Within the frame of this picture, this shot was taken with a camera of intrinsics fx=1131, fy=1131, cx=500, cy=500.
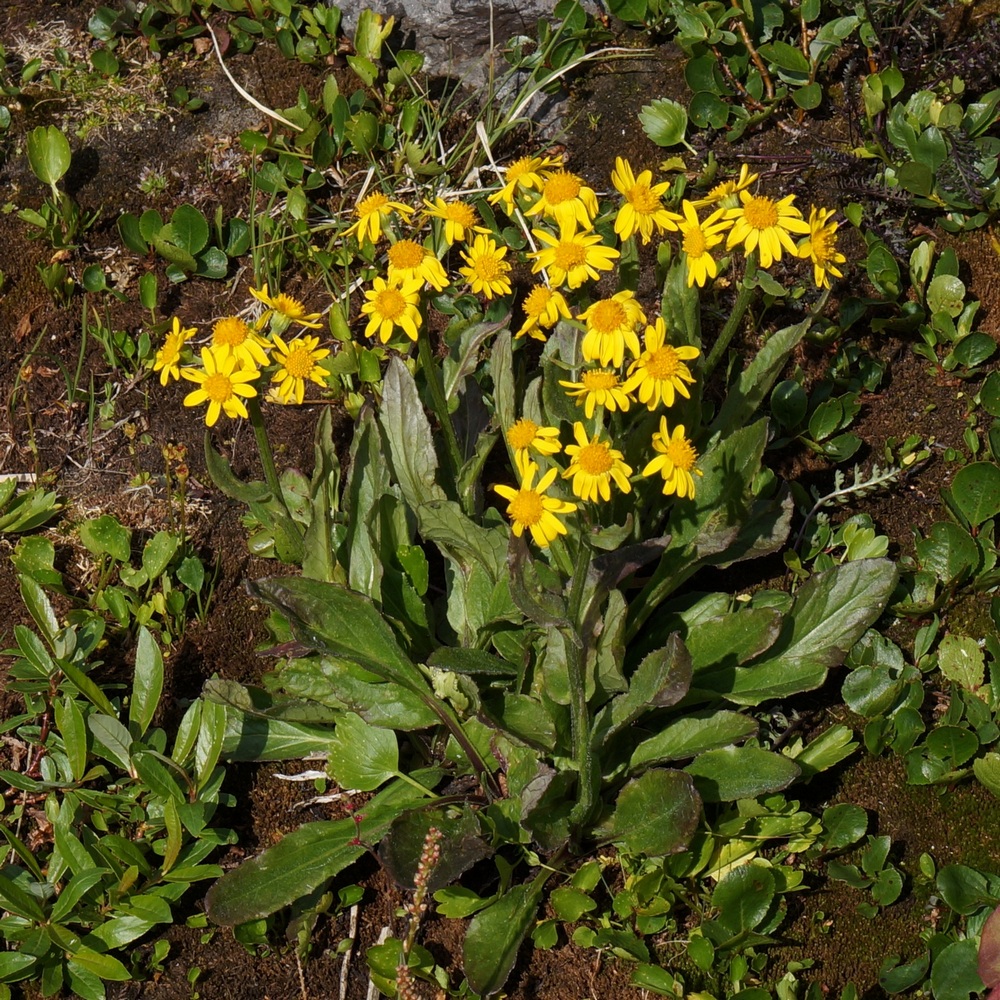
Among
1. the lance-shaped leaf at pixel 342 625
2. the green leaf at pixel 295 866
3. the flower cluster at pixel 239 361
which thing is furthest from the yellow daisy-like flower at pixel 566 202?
the green leaf at pixel 295 866

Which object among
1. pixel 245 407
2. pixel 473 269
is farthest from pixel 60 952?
pixel 473 269

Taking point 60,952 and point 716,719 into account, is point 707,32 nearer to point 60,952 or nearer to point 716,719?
point 716,719

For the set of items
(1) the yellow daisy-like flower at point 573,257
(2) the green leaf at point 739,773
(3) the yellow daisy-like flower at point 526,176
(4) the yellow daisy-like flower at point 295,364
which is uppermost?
(3) the yellow daisy-like flower at point 526,176

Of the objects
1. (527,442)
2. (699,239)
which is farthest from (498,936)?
(699,239)

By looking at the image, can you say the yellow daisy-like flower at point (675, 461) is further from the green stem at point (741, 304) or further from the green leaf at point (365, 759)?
the green leaf at point (365, 759)

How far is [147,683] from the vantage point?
9.32ft

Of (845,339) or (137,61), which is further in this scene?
(137,61)

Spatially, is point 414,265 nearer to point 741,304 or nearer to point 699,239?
point 699,239

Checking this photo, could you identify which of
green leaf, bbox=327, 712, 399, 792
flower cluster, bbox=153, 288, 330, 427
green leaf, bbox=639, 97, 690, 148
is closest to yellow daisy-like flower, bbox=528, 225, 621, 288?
flower cluster, bbox=153, 288, 330, 427

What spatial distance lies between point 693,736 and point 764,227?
1158 mm

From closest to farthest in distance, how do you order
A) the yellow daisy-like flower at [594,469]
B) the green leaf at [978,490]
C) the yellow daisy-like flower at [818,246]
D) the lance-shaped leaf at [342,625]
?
1. the yellow daisy-like flower at [594,469]
2. the yellow daisy-like flower at [818,246]
3. the lance-shaped leaf at [342,625]
4. the green leaf at [978,490]

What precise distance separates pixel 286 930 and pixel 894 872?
1.43 m

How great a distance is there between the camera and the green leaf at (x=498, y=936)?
243 cm

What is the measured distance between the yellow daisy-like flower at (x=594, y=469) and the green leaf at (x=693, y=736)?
0.67 m
